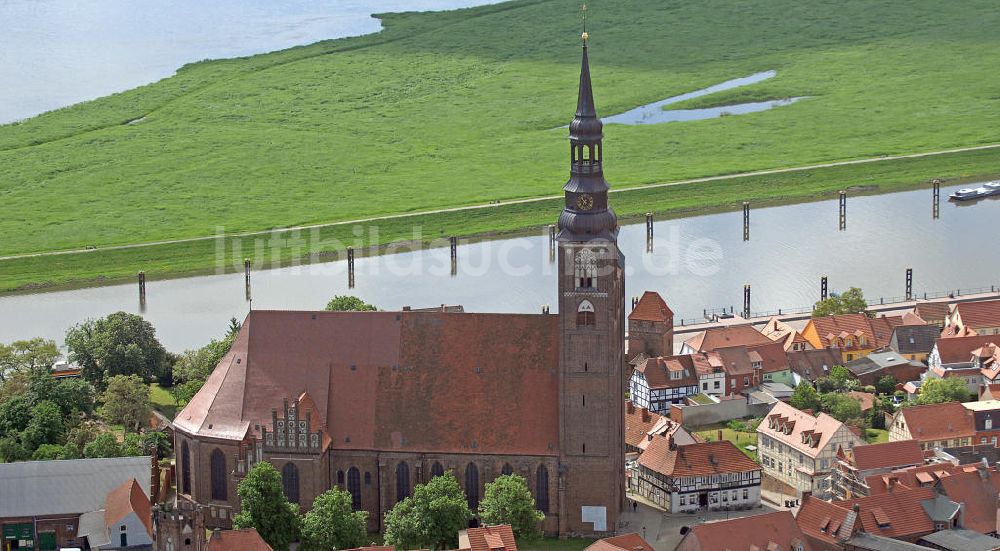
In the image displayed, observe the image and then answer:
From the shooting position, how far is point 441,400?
114 m

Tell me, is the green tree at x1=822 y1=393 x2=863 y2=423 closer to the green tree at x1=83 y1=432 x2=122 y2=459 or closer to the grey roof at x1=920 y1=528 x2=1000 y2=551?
the grey roof at x1=920 y1=528 x2=1000 y2=551

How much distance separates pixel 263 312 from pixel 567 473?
20.6 metres

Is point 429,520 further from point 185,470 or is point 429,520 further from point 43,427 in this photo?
point 43,427

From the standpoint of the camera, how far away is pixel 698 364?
140m

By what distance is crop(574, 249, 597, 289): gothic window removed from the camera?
111 metres

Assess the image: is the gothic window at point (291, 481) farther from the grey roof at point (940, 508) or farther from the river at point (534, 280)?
the river at point (534, 280)

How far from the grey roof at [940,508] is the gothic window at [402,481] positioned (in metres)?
29.8

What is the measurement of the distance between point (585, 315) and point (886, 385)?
1489 inches

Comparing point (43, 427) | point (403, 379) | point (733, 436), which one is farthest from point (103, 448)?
point (733, 436)

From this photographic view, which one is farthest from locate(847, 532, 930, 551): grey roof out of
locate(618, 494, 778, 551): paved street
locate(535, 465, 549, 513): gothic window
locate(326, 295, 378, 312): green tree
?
locate(326, 295, 378, 312): green tree

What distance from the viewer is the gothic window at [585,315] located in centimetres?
11138

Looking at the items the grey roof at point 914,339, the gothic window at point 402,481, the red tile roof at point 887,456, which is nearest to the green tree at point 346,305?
the gothic window at point 402,481

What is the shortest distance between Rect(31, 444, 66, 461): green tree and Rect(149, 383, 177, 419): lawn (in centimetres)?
1468

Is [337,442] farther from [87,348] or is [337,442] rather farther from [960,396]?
[960,396]
